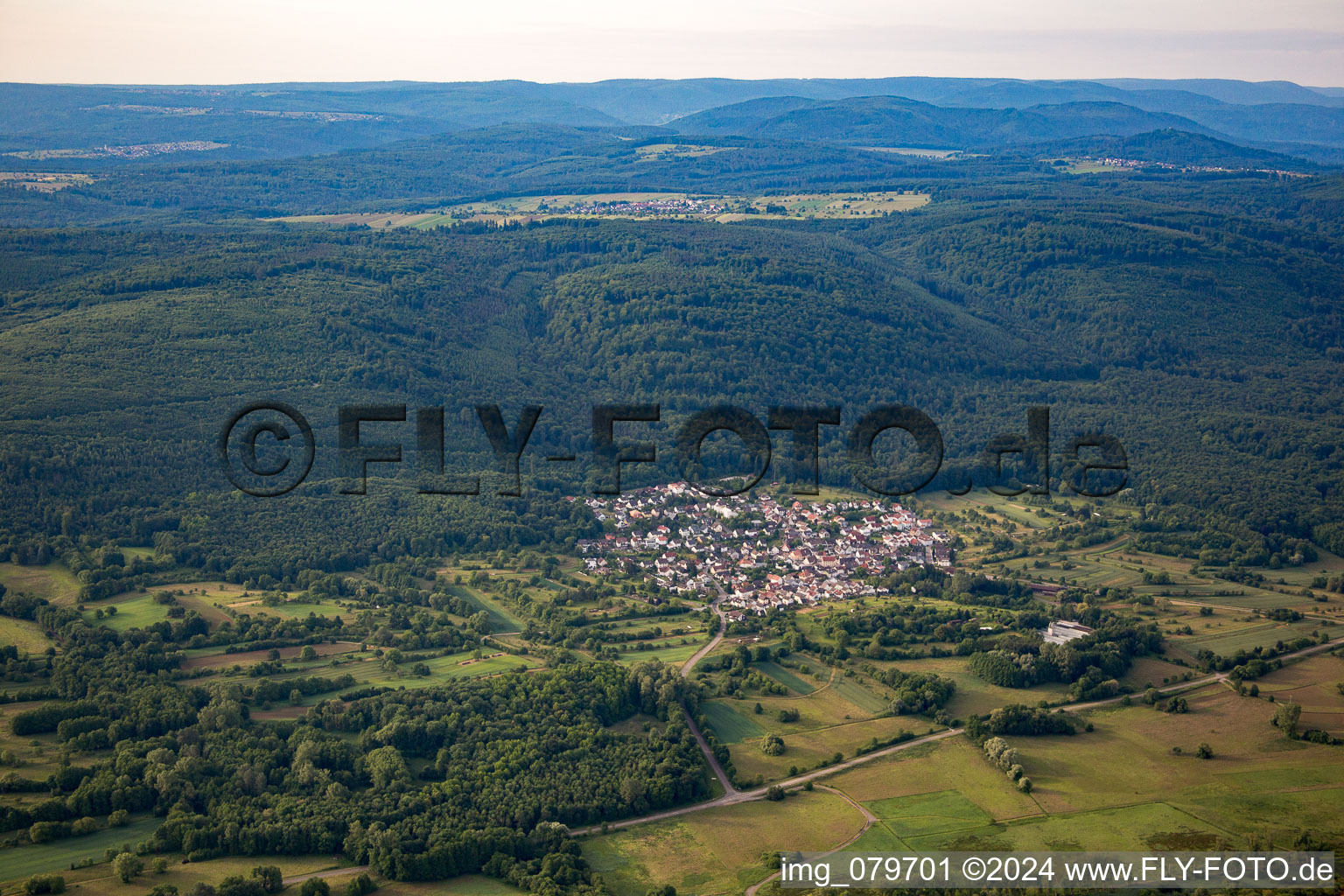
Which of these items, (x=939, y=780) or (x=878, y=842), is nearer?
(x=878, y=842)

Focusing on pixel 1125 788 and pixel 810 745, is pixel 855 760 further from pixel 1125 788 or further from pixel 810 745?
pixel 1125 788

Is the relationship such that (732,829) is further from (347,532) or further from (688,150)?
(688,150)

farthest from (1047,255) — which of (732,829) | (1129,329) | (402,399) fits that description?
(732,829)

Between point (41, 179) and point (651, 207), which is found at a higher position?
point (41, 179)

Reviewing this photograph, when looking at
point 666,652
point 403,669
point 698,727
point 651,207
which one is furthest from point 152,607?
point 651,207

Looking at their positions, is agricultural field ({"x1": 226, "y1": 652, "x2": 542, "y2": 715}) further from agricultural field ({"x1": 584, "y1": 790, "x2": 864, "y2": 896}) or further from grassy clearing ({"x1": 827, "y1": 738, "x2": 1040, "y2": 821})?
grassy clearing ({"x1": 827, "y1": 738, "x2": 1040, "y2": 821})

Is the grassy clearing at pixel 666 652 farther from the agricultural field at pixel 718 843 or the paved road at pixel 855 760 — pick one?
the agricultural field at pixel 718 843

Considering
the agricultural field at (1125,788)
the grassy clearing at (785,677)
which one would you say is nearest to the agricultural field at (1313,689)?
the agricultural field at (1125,788)
